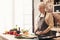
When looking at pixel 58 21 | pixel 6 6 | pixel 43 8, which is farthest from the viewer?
pixel 6 6

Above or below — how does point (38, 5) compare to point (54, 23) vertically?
above

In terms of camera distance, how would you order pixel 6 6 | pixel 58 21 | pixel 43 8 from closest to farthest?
pixel 58 21
pixel 43 8
pixel 6 6

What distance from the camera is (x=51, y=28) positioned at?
7.89 ft

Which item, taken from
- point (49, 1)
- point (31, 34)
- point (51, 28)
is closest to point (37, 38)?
point (31, 34)

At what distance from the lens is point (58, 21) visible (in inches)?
91.4

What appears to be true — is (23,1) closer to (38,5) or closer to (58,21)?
(38,5)

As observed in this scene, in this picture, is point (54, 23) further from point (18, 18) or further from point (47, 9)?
point (18, 18)

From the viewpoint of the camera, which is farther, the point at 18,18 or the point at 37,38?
the point at 18,18

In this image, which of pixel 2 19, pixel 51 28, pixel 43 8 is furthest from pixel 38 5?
pixel 2 19

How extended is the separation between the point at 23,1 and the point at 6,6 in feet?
1.07

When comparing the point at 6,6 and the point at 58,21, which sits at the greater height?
the point at 6,6

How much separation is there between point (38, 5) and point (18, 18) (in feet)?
1.50

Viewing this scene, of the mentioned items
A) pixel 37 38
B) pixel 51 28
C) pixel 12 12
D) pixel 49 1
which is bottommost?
pixel 37 38

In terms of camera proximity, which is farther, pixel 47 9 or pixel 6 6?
pixel 6 6
